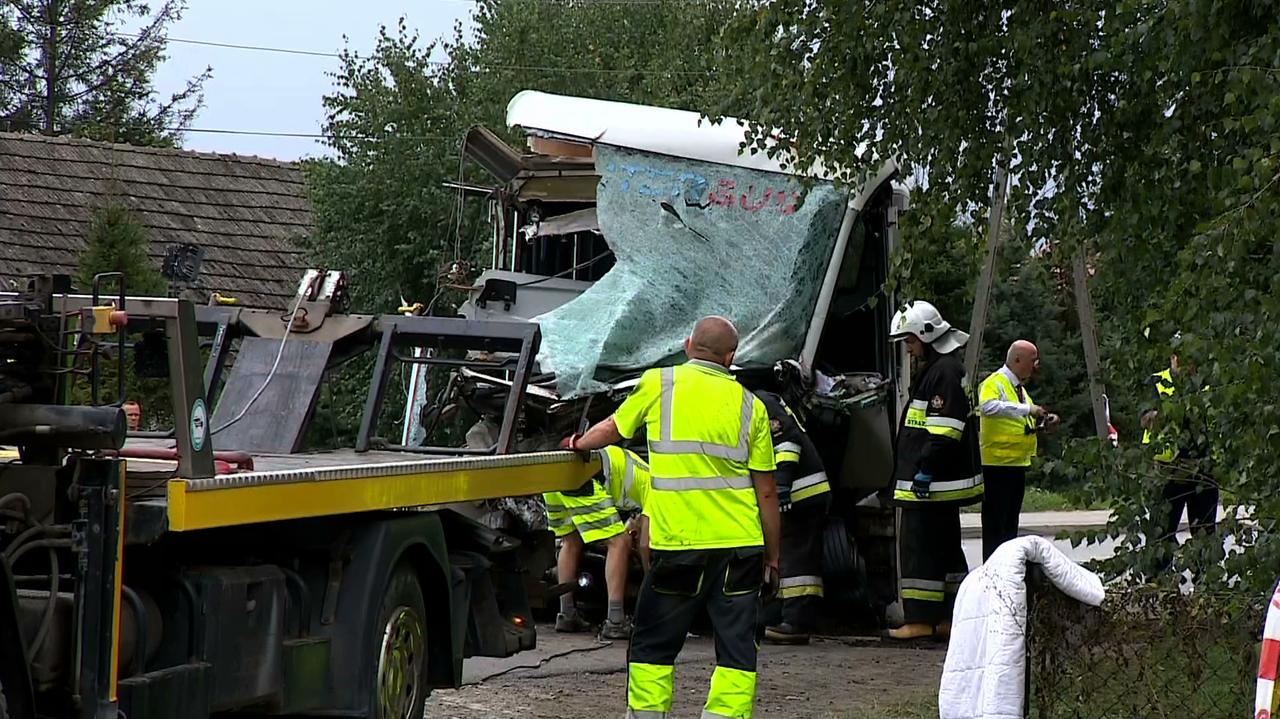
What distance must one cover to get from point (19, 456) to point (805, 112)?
4377mm

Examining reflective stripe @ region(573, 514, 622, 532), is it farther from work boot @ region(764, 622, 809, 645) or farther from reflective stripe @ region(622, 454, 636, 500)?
work boot @ region(764, 622, 809, 645)

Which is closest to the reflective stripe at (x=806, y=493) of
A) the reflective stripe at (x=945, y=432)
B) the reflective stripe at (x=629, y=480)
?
the reflective stripe at (x=945, y=432)

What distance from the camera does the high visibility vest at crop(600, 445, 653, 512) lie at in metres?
9.89

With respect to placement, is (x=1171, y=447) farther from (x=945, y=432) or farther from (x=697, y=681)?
(x=945, y=432)

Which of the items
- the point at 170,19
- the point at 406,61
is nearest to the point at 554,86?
the point at 406,61

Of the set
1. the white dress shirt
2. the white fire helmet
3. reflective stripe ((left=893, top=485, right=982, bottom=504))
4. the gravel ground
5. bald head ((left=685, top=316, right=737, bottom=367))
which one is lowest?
the gravel ground

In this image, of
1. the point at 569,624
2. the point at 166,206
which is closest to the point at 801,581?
the point at 569,624

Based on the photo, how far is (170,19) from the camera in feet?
117

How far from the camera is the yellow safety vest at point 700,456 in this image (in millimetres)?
7852

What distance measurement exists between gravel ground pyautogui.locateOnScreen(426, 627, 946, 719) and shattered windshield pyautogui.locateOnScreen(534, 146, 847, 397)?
167cm

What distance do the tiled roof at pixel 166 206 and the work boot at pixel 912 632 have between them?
12002mm

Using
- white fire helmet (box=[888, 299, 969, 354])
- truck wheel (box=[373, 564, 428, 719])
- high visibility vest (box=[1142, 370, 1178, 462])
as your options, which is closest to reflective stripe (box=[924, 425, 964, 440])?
white fire helmet (box=[888, 299, 969, 354])

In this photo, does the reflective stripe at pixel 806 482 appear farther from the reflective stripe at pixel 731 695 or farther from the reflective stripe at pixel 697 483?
the reflective stripe at pixel 731 695

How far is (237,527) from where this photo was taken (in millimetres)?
6531
